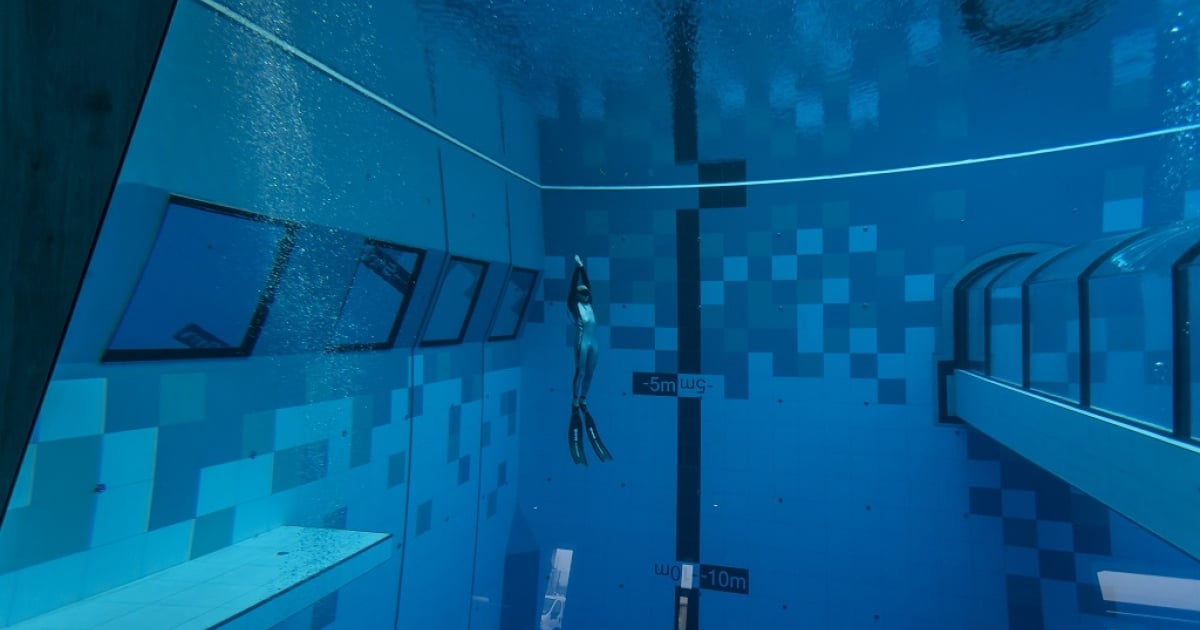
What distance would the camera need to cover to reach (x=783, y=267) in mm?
5699

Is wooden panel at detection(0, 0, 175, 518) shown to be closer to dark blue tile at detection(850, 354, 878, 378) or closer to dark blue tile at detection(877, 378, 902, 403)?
dark blue tile at detection(850, 354, 878, 378)

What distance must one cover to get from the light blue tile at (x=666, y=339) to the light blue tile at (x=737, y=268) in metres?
0.78

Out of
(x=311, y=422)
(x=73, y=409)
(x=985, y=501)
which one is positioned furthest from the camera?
→ (x=985, y=501)

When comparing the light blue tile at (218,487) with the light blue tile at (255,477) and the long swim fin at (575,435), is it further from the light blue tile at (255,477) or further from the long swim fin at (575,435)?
the long swim fin at (575,435)

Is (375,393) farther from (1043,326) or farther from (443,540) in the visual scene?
(1043,326)

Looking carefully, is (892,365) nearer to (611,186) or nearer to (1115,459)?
(1115,459)

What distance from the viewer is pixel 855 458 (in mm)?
5480

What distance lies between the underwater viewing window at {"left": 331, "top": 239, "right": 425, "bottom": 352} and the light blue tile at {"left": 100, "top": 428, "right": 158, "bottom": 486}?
1238 mm

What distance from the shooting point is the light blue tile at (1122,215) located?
15.4 feet

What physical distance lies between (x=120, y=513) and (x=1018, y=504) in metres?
6.33

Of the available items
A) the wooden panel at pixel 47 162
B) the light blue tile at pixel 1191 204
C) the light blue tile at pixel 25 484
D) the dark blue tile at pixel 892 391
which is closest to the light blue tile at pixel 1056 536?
the dark blue tile at pixel 892 391

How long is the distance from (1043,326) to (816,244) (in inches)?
91.0

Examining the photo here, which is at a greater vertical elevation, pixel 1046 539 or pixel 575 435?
pixel 575 435

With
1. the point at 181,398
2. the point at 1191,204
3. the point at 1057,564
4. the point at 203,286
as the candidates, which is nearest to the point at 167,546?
the point at 181,398
